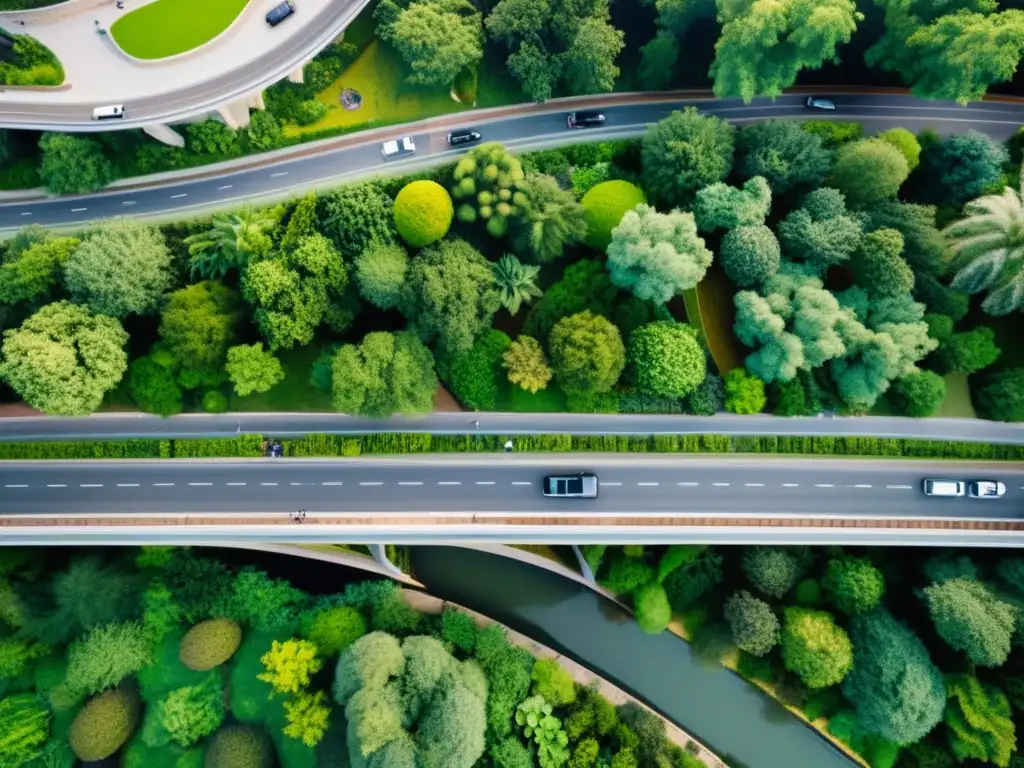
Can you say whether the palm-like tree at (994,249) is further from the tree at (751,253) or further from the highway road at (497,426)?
the tree at (751,253)

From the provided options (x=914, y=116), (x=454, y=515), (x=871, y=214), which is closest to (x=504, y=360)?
(x=454, y=515)

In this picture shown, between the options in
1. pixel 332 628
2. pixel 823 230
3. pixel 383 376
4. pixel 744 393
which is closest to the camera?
pixel 383 376

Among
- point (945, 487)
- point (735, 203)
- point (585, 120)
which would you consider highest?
point (585, 120)

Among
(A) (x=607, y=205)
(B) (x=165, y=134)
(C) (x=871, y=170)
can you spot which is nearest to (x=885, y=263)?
(C) (x=871, y=170)

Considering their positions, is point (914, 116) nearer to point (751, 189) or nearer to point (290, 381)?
point (751, 189)

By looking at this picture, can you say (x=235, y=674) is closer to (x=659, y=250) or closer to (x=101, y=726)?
(x=101, y=726)

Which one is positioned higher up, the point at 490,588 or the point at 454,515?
the point at 454,515

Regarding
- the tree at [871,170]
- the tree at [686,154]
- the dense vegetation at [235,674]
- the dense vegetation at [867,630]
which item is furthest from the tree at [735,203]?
the dense vegetation at [235,674]
